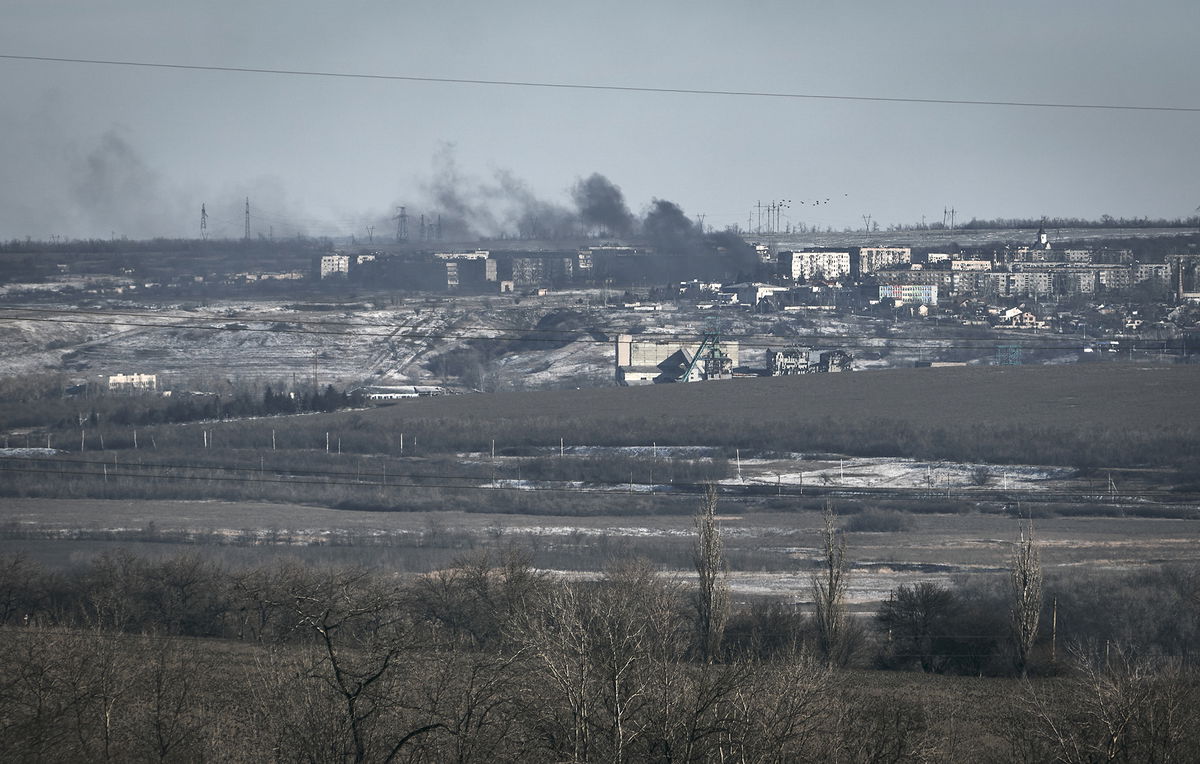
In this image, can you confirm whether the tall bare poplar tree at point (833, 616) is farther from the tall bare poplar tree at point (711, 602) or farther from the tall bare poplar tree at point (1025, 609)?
the tall bare poplar tree at point (1025, 609)

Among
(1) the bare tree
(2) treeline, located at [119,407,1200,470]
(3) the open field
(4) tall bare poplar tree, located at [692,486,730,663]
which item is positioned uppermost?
(1) the bare tree

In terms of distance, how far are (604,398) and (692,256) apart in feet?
137

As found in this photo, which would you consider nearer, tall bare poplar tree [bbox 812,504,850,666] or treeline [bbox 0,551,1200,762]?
treeline [bbox 0,551,1200,762]

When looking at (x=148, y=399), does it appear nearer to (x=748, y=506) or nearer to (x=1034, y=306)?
(x=748, y=506)

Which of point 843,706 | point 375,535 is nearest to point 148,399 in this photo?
point 375,535

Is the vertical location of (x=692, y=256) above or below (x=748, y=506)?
above

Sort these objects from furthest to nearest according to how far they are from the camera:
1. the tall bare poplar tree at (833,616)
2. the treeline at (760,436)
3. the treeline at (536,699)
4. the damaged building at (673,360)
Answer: the damaged building at (673,360) < the treeline at (760,436) < the tall bare poplar tree at (833,616) < the treeline at (536,699)

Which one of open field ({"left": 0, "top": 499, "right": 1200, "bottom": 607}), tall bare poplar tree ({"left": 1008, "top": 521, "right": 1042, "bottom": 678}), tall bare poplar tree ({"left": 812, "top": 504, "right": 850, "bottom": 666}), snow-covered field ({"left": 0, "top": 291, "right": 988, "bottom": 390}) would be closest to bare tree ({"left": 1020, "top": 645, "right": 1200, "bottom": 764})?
tall bare poplar tree ({"left": 1008, "top": 521, "right": 1042, "bottom": 678})

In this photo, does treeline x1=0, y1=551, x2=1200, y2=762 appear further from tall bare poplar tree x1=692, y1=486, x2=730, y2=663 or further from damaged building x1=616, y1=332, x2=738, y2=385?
damaged building x1=616, y1=332, x2=738, y2=385

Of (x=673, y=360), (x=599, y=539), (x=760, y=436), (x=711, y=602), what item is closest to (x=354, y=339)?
(x=673, y=360)

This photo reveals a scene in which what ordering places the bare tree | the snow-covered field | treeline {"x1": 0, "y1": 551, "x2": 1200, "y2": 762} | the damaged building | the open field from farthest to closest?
the snow-covered field → the damaged building → the open field → the bare tree → treeline {"x1": 0, "y1": 551, "x2": 1200, "y2": 762}

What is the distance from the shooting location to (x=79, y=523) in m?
35.7

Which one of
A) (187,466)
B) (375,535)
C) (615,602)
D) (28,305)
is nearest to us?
(615,602)

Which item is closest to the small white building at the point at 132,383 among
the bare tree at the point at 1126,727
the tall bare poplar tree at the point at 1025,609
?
the tall bare poplar tree at the point at 1025,609
